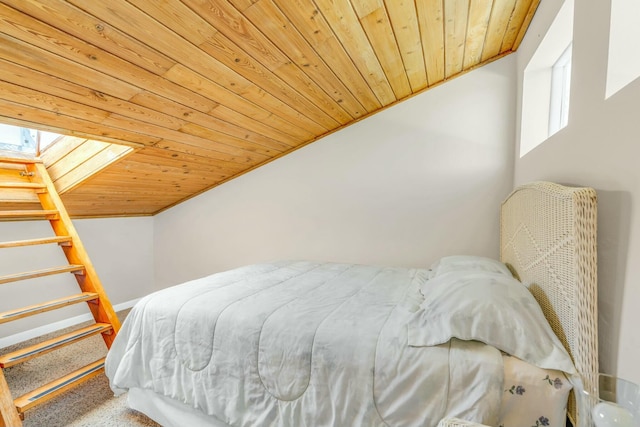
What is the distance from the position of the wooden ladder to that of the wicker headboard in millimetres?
2284

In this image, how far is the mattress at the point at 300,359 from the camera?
1061 mm

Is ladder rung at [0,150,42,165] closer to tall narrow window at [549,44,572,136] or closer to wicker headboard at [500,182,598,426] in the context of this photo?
wicker headboard at [500,182,598,426]

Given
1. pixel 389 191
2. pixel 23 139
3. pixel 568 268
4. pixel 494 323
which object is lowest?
pixel 494 323

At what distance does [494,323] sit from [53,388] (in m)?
2.14

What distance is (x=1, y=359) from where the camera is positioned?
1.58m

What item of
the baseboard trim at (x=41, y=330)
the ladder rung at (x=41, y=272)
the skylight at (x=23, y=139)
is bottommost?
the baseboard trim at (x=41, y=330)

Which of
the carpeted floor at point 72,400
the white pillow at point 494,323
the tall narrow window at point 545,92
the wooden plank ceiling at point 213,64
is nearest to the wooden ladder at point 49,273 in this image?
the carpeted floor at point 72,400

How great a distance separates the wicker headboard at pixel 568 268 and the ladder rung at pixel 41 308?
2.46m

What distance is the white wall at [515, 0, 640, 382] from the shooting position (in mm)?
869

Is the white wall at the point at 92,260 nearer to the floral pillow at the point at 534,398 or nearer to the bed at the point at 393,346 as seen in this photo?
the bed at the point at 393,346

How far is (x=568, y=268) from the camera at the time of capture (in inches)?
41.5

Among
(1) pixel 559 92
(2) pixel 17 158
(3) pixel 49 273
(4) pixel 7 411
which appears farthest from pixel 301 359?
(2) pixel 17 158

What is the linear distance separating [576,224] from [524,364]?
482 mm

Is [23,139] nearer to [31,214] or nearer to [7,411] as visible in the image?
[31,214]
